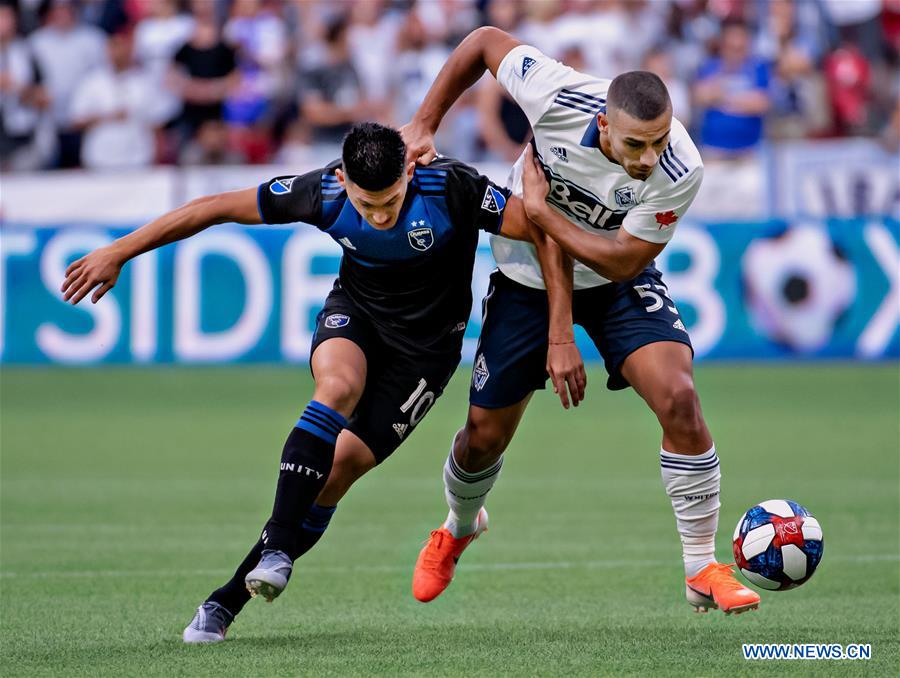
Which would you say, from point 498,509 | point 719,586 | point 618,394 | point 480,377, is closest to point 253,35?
point 618,394

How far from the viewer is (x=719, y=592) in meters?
5.68

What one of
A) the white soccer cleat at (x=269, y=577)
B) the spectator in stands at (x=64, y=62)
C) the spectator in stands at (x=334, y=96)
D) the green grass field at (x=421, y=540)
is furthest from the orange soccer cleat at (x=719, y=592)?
the spectator in stands at (x=64, y=62)

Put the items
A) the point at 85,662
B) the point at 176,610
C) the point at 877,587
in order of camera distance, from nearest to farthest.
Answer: the point at 85,662 → the point at 176,610 → the point at 877,587

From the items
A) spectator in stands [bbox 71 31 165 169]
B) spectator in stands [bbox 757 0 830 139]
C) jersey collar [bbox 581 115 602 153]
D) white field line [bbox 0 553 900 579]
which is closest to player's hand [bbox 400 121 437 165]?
jersey collar [bbox 581 115 602 153]

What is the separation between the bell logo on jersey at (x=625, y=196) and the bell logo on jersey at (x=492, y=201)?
48 cm

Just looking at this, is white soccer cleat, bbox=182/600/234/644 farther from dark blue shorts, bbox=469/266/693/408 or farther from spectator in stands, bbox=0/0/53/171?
spectator in stands, bbox=0/0/53/171

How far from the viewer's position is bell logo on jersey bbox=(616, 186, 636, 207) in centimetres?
607

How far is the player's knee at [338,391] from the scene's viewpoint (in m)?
5.63

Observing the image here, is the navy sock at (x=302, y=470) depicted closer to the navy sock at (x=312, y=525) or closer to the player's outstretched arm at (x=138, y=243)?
the navy sock at (x=312, y=525)

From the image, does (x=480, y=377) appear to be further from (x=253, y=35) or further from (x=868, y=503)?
(x=253, y=35)

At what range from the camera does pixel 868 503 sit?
9234mm

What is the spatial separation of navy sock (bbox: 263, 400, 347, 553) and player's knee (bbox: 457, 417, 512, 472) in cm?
106

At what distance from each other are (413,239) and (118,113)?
40.7 ft

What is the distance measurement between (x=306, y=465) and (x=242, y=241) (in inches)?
407
